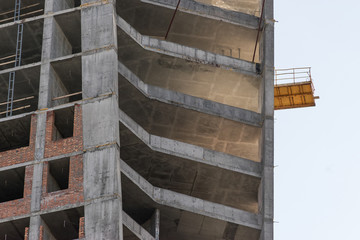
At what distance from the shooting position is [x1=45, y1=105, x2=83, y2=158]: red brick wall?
4881cm

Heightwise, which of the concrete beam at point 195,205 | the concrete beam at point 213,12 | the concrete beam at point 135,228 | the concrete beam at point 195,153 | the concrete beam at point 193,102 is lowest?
the concrete beam at point 135,228

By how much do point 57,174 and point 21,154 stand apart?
1.76 meters

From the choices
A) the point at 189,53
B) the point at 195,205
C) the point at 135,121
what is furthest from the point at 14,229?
the point at 189,53

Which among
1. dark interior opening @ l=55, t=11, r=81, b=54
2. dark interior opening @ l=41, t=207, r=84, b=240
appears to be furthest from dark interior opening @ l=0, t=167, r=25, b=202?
dark interior opening @ l=55, t=11, r=81, b=54

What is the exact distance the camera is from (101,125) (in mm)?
48781

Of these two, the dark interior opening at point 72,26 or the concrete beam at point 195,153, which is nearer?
the concrete beam at point 195,153

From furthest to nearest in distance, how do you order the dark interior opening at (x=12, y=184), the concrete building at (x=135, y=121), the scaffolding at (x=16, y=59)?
the scaffolding at (x=16, y=59) < the dark interior opening at (x=12, y=184) < the concrete building at (x=135, y=121)

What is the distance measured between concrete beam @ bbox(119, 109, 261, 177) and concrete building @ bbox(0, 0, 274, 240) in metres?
0.05

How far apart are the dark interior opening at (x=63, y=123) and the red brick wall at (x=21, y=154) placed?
936 mm

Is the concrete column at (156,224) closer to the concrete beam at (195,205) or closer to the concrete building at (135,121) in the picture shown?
the concrete building at (135,121)

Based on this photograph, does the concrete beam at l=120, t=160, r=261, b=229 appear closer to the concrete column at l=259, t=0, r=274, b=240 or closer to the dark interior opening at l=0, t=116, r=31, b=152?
A: the concrete column at l=259, t=0, r=274, b=240

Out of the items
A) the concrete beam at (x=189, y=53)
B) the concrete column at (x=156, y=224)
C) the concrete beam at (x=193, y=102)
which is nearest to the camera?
the concrete column at (x=156, y=224)

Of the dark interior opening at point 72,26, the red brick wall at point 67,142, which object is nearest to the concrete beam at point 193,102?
the dark interior opening at point 72,26

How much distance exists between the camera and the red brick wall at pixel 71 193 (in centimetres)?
4744
